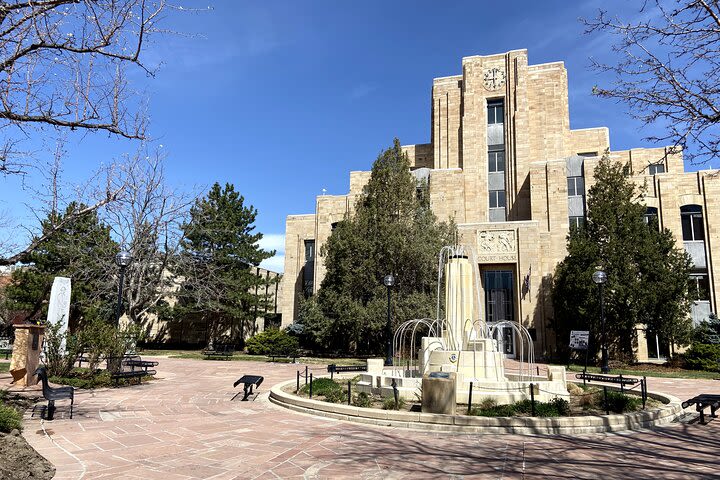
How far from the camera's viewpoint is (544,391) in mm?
11344

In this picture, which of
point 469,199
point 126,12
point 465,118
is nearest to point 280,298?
point 469,199

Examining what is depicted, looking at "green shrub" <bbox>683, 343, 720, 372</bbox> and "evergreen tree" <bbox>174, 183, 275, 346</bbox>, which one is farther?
"evergreen tree" <bbox>174, 183, 275, 346</bbox>

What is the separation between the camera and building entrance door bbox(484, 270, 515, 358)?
108 feet

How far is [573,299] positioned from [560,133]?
52.1 ft

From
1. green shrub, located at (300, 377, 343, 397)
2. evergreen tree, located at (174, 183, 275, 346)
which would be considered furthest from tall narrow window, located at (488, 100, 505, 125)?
green shrub, located at (300, 377, 343, 397)

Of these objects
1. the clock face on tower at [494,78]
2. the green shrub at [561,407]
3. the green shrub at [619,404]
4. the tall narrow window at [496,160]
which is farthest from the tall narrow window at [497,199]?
the green shrub at [561,407]

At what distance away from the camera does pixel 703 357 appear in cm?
2491

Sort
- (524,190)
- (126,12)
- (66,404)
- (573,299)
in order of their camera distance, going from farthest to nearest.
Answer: (524,190), (573,299), (66,404), (126,12)

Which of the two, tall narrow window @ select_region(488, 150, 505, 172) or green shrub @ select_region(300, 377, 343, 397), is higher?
tall narrow window @ select_region(488, 150, 505, 172)

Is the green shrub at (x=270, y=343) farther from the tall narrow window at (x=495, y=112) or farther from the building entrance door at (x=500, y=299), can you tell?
the tall narrow window at (x=495, y=112)

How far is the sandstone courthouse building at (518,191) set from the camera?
101 ft

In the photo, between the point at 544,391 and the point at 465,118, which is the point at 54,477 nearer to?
the point at 544,391

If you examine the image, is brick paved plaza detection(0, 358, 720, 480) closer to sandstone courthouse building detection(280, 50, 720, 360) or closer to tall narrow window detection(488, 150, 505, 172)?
sandstone courthouse building detection(280, 50, 720, 360)

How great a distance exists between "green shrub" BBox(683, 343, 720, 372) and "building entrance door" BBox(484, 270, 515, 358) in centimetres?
997
